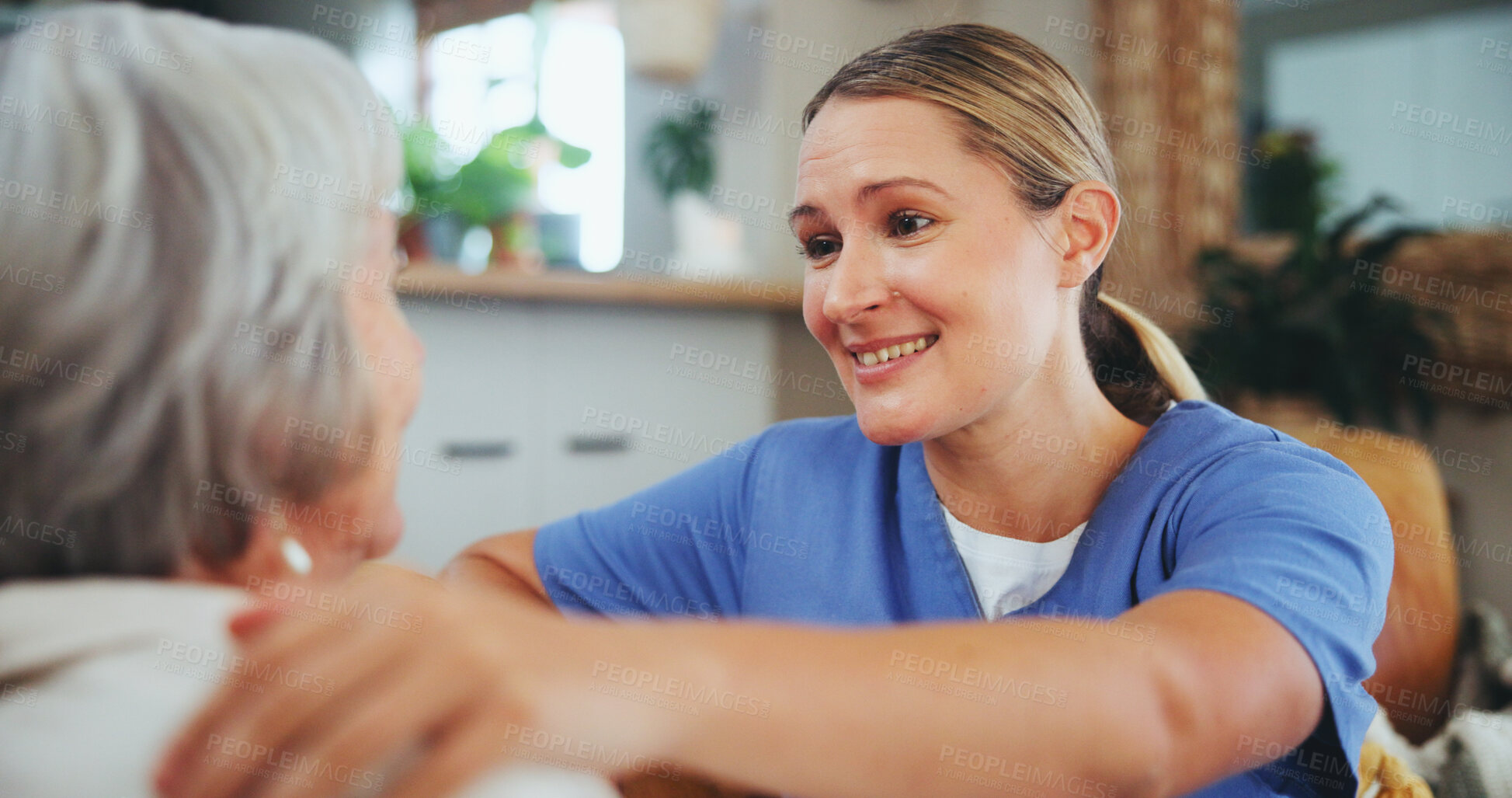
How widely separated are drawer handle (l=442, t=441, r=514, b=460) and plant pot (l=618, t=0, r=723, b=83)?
4.02 feet

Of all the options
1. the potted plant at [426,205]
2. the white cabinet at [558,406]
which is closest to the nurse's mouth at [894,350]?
the white cabinet at [558,406]

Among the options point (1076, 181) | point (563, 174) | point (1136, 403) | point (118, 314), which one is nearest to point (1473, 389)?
point (1136, 403)

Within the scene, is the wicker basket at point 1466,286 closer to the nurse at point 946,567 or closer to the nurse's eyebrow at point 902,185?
the nurse at point 946,567

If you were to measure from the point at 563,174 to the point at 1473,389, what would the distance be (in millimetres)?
2393

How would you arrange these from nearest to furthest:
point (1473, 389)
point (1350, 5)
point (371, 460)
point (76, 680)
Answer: point (76, 680)
point (371, 460)
point (1473, 389)
point (1350, 5)

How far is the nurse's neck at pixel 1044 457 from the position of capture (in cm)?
95

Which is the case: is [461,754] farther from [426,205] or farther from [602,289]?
[426,205]

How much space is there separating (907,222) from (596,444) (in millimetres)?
1428

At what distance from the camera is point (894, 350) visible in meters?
0.94

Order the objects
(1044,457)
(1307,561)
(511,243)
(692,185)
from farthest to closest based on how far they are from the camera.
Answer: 1. (692,185)
2. (511,243)
3. (1044,457)
4. (1307,561)

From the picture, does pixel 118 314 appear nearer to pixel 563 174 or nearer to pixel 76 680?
pixel 76 680

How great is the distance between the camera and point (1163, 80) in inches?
109

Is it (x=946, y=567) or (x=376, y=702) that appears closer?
(x=376, y=702)

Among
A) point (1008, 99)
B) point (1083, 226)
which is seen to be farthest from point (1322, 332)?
point (1008, 99)
